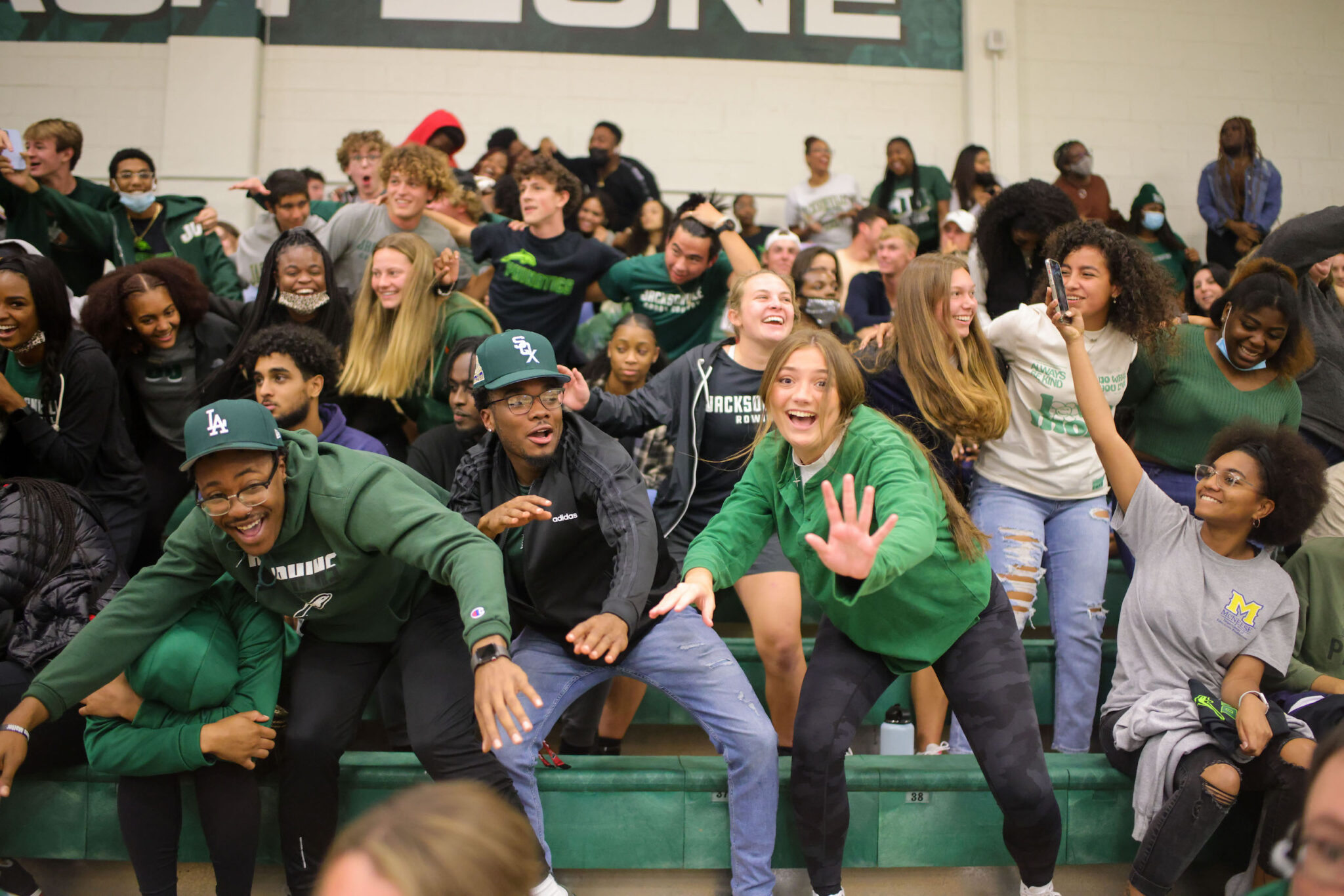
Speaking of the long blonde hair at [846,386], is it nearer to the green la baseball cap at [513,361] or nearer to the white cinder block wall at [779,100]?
the green la baseball cap at [513,361]

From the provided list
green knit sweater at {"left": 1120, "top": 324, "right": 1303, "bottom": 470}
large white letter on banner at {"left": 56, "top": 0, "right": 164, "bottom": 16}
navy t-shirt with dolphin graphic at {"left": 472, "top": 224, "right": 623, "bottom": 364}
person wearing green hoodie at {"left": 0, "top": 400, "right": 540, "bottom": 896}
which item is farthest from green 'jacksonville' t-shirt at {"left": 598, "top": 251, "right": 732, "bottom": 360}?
large white letter on banner at {"left": 56, "top": 0, "right": 164, "bottom": 16}

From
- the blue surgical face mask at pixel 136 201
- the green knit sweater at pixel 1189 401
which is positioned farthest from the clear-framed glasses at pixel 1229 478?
the blue surgical face mask at pixel 136 201

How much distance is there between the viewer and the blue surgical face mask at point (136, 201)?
16.8 ft

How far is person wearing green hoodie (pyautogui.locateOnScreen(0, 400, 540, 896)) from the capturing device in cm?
233

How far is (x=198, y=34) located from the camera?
8094 millimetres

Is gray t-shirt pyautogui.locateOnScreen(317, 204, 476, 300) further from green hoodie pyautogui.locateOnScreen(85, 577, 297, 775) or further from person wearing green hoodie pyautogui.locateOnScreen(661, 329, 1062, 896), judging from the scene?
person wearing green hoodie pyautogui.locateOnScreen(661, 329, 1062, 896)

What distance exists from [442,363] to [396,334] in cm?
20

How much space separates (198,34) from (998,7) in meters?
6.40

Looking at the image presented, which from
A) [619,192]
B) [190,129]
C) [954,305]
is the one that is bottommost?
[954,305]

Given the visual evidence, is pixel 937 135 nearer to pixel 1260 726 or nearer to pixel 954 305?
pixel 954 305

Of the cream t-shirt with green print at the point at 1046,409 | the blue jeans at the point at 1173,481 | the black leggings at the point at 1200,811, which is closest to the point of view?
the black leggings at the point at 1200,811

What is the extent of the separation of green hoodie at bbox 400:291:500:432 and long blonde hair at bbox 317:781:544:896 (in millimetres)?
2763

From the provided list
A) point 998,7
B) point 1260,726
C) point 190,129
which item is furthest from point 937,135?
point 1260,726

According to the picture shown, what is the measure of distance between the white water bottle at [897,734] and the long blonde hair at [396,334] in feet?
6.80
